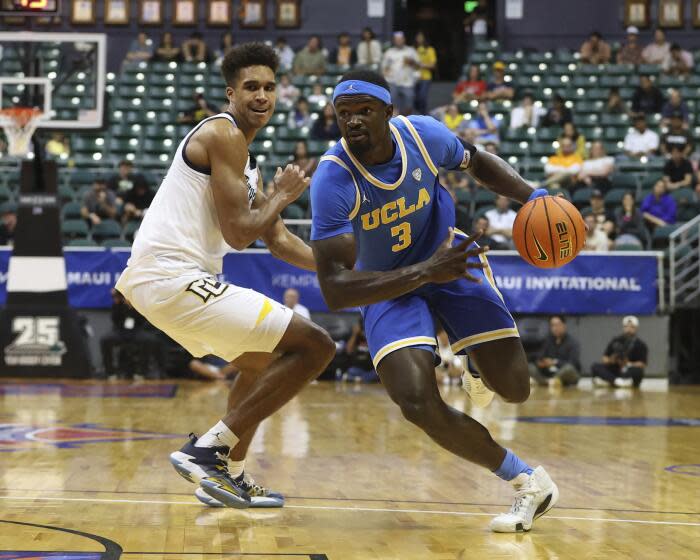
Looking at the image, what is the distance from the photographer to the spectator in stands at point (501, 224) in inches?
619

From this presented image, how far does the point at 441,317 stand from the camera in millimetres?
5344

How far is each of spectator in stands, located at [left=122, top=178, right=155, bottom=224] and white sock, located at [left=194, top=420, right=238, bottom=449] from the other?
11.5m

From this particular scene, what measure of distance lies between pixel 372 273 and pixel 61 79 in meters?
10.3

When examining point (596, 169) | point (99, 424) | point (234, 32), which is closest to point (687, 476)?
point (99, 424)

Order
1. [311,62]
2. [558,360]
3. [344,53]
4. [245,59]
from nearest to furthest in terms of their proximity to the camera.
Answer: [245,59]
[558,360]
[311,62]
[344,53]

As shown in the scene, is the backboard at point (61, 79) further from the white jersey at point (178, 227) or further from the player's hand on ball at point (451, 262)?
the player's hand on ball at point (451, 262)

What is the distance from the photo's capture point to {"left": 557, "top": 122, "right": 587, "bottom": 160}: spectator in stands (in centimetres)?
1748

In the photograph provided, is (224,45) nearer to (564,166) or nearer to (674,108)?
(564,166)

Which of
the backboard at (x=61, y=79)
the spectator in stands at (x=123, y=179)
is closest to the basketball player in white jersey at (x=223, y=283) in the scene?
the backboard at (x=61, y=79)

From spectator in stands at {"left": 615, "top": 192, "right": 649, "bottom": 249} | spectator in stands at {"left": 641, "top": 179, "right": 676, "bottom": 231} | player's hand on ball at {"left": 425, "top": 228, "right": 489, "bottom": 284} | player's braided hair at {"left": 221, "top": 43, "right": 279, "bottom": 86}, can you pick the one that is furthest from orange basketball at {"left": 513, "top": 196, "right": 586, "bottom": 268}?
spectator in stands at {"left": 641, "top": 179, "right": 676, "bottom": 231}

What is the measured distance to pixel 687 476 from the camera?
260 inches

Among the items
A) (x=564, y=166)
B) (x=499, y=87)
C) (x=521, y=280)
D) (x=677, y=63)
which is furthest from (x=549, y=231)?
(x=677, y=63)

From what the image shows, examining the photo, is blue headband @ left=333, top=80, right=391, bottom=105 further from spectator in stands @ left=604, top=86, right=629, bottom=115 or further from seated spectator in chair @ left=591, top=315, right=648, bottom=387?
spectator in stands @ left=604, top=86, right=629, bottom=115

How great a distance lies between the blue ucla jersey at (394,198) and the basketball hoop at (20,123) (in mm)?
9393
